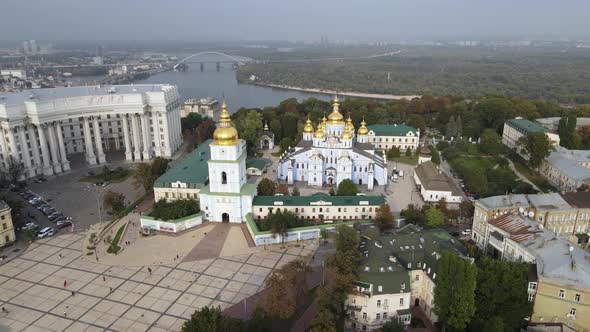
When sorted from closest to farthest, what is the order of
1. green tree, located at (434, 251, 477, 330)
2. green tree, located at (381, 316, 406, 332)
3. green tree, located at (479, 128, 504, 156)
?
1. green tree, located at (434, 251, 477, 330)
2. green tree, located at (381, 316, 406, 332)
3. green tree, located at (479, 128, 504, 156)

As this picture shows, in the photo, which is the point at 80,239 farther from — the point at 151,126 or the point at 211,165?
the point at 151,126

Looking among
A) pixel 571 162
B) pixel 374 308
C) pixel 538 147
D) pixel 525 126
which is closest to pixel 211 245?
pixel 374 308

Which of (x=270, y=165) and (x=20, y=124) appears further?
(x=270, y=165)

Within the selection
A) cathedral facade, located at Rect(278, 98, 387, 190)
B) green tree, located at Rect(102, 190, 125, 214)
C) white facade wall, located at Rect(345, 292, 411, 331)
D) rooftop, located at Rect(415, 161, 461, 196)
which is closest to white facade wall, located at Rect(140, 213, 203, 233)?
green tree, located at Rect(102, 190, 125, 214)

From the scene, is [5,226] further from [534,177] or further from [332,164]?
[534,177]

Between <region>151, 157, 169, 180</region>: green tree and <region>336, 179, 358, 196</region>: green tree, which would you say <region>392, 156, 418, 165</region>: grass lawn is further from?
<region>151, 157, 169, 180</region>: green tree

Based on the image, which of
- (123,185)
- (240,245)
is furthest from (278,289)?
(123,185)

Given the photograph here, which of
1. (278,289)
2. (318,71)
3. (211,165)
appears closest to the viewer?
(278,289)
